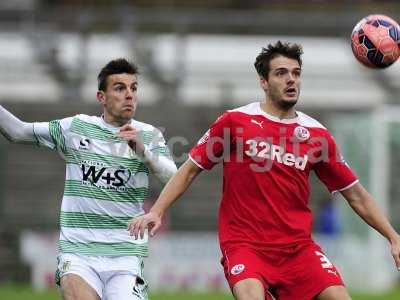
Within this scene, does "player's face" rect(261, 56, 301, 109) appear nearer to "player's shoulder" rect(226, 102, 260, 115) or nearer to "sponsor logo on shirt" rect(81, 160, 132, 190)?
"player's shoulder" rect(226, 102, 260, 115)

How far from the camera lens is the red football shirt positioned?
311 inches

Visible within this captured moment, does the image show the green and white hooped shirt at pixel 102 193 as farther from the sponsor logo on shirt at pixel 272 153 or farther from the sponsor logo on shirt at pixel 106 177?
the sponsor logo on shirt at pixel 272 153

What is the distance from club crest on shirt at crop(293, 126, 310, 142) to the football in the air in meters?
1.03

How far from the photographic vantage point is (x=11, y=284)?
62.3 ft

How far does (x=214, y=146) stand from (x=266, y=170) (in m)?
0.42

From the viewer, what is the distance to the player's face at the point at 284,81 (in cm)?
797

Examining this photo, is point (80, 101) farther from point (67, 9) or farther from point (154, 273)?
point (67, 9)

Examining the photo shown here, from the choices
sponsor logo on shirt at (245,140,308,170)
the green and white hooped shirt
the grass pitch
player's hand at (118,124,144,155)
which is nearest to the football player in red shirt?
sponsor logo on shirt at (245,140,308,170)

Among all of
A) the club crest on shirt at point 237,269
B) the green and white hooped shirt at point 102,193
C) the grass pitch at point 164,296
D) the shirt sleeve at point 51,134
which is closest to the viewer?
the club crest on shirt at point 237,269

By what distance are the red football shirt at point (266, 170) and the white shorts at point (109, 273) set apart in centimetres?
84

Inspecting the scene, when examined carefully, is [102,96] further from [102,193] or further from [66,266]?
[66,266]

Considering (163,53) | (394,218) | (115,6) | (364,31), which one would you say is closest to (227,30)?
(163,53)

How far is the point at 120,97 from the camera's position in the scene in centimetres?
880

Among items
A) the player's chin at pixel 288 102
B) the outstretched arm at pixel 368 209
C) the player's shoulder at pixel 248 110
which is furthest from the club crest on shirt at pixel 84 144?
the outstretched arm at pixel 368 209
